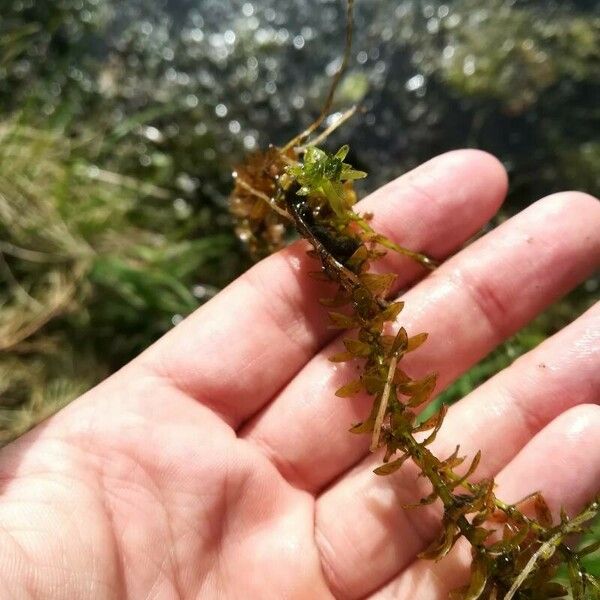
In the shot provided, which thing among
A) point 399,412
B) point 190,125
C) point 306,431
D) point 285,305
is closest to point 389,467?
point 399,412

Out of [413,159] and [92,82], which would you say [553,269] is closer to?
[413,159]

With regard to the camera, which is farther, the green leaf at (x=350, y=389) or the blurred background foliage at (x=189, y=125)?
the blurred background foliage at (x=189, y=125)

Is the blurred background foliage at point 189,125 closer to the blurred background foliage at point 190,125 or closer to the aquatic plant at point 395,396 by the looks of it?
the blurred background foliage at point 190,125

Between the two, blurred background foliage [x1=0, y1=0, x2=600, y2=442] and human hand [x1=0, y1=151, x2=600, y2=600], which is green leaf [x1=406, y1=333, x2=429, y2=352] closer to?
human hand [x1=0, y1=151, x2=600, y2=600]

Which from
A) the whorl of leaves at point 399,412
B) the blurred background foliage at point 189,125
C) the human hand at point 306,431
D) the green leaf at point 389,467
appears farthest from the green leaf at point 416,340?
the blurred background foliage at point 189,125

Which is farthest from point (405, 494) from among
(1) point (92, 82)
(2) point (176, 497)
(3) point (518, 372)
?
(1) point (92, 82)

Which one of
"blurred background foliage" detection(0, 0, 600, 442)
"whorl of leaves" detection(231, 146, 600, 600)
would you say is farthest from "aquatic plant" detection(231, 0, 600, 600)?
"blurred background foliage" detection(0, 0, 600, 442)
